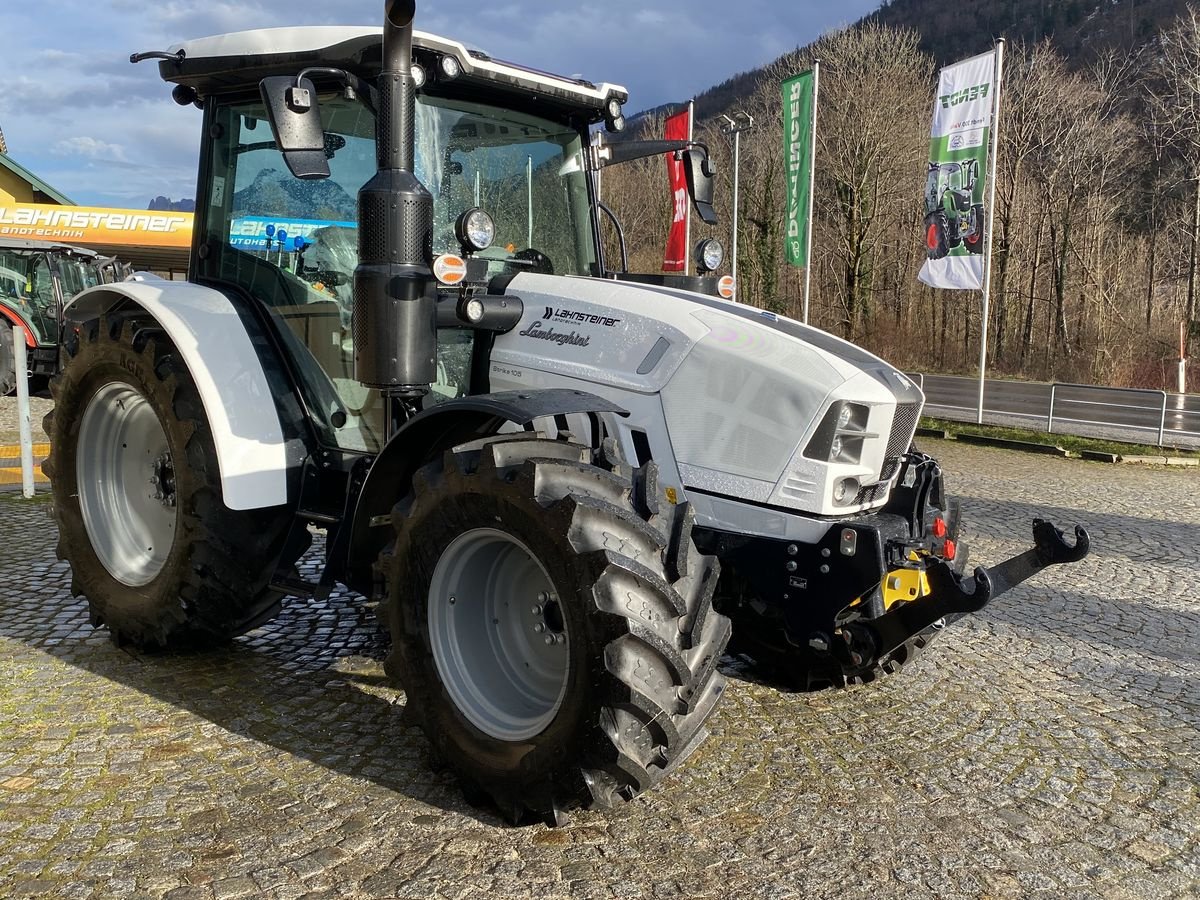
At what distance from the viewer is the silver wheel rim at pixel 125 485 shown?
4570 mm

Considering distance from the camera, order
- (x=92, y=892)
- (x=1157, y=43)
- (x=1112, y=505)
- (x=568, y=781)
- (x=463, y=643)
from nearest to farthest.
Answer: (x=92, y=892) < (x=568, y=781) < (x=463, y=643) < (x=1112, y=505) < (x=1157, y=43)

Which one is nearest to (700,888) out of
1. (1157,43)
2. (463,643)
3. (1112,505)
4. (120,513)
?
(463,643)

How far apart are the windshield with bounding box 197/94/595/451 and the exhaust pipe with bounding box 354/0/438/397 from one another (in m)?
0.47

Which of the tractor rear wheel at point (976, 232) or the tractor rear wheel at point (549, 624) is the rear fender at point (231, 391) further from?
the tractor rear wheel at point (976, 232)

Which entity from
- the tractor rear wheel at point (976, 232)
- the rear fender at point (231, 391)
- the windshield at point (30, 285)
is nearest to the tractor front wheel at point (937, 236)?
the tractor rear wheel at point (976, 232)

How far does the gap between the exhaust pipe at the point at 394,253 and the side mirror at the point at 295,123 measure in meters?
0.21

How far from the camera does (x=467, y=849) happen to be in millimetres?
2885

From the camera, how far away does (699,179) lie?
185 inches

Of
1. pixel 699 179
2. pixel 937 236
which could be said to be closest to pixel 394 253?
pixel 699 179

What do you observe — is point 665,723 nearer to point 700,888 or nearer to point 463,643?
point 700,888

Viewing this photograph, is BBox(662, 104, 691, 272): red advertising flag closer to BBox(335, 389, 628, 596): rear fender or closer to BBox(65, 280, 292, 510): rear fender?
BBox(65, 280, 292, 510): rear fender

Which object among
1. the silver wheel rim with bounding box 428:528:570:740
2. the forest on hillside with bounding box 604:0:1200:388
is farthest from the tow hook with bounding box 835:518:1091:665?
the forest on hillside with bounding box 604:0:1200:388

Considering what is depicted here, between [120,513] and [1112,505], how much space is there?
8389 millimetres

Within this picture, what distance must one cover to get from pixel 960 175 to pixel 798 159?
5.02 metres
